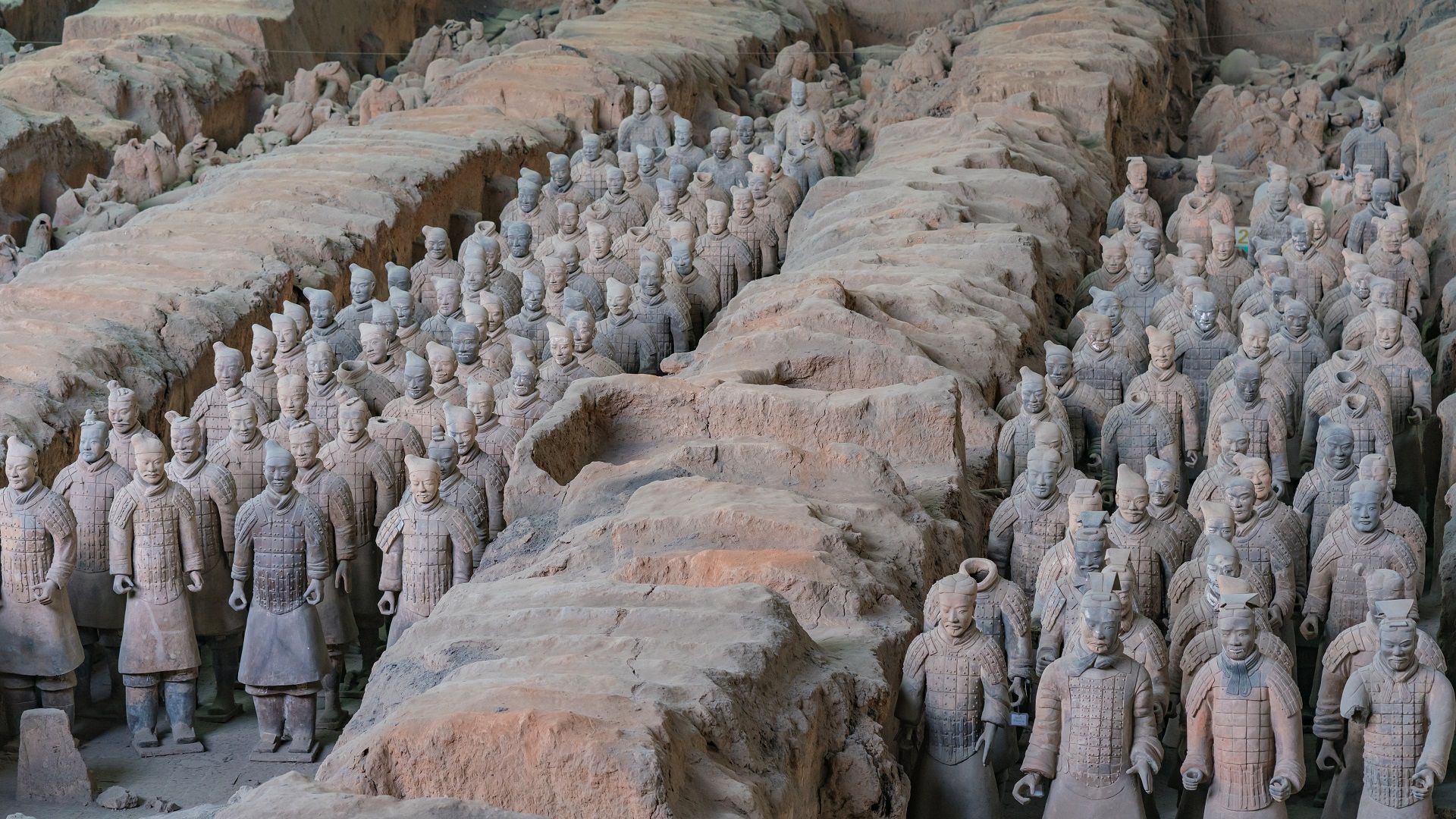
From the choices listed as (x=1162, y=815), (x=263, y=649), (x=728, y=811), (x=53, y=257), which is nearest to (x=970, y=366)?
(x=1162, y=815)

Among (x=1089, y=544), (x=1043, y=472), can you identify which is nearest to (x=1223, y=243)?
(x=1043, y=472)

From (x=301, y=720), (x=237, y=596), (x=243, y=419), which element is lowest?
(x=301, y=720)

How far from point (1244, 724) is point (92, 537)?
459 centimetres

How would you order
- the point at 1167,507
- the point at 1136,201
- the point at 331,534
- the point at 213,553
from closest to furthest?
the point at 1167,507
the point at 213,553
the point at 331,534
the point at 1136,201

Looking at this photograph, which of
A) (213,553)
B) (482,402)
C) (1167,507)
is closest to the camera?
(1167,507)

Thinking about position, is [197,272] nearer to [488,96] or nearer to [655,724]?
[488,96]

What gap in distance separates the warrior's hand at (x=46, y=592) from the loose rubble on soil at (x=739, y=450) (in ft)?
0.05

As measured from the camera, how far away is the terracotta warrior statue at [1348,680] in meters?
6.05

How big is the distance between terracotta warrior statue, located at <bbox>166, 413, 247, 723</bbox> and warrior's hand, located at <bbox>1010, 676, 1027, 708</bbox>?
324cm

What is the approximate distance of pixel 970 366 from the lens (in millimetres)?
9000

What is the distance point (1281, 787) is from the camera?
5.78 meters

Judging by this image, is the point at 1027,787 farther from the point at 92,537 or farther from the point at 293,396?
the point at 92,537

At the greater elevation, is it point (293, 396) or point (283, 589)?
point (293, 396)

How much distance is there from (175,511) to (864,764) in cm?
319
